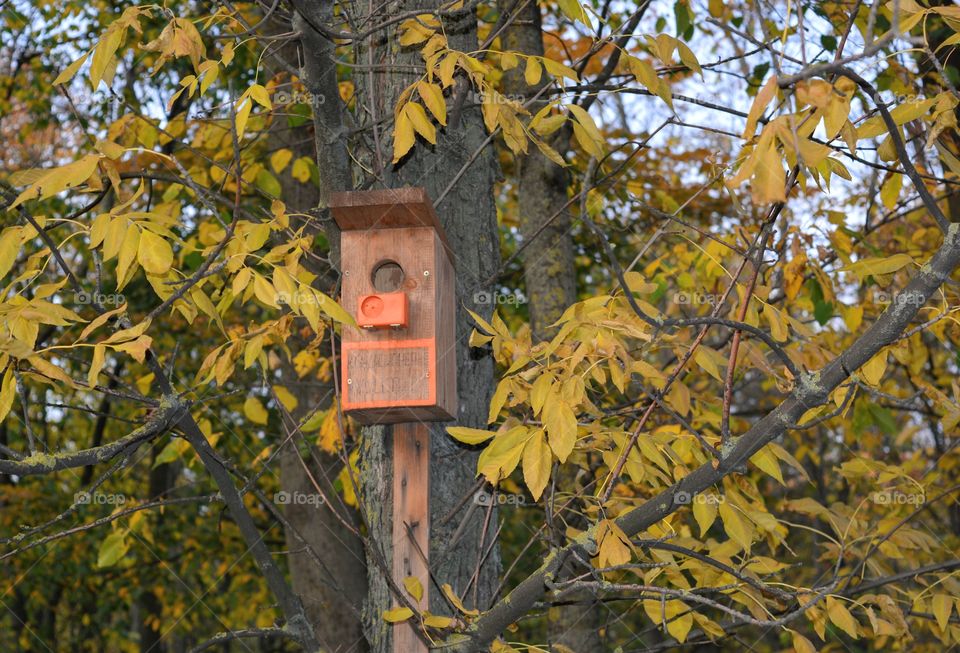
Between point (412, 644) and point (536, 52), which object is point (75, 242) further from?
point (412, 644)

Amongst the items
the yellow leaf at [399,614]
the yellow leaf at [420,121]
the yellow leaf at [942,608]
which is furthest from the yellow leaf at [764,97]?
the yellow leaf at [942,608]

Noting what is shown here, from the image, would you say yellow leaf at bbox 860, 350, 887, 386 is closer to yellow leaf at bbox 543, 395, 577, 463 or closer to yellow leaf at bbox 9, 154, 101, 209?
yellow leaf at bbox 543, 395, 577, 463

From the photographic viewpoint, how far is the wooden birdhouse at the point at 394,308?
8.55 ft

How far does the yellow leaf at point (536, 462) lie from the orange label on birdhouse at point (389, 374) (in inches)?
21.5

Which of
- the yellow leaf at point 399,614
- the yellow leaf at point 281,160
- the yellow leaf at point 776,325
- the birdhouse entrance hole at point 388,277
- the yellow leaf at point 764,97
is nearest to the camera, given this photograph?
the yellow leaf at point 764,97

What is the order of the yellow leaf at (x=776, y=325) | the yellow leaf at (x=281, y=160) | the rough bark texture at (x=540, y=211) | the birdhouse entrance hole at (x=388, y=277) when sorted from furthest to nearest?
1. the rough bark texture at (x=540, y=211)
2. the yellow leaf at (x=281, y=160)
3. the birdhouse entrance hole at (x=388, y=277)
4. the yellow leaf at (x=776, y=325)

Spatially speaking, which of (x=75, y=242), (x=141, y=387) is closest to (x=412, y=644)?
(x=141, y=387)

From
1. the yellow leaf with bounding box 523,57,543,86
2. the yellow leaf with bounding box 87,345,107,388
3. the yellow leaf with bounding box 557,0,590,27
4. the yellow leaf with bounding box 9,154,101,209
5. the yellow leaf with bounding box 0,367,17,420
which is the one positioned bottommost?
the yellow leaf with bounding box 0,367,17,420

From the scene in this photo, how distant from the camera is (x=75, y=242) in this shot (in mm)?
8328

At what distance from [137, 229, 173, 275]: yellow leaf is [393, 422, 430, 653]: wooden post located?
3.05 feet

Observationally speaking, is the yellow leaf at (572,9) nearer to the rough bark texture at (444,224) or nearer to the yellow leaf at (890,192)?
the rough bark texture at (444,224)

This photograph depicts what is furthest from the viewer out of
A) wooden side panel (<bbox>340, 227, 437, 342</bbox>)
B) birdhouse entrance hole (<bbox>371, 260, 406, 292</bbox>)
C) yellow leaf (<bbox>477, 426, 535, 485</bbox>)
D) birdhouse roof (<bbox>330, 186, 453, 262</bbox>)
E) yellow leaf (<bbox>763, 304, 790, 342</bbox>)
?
birdhouse entrance hole (<bbox>371, 260, 406, 292</bbox>)

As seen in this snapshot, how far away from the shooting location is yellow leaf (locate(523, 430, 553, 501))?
2035 millimetres

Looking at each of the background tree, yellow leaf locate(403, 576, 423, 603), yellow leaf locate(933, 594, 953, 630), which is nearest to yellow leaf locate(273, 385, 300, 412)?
the background tree
